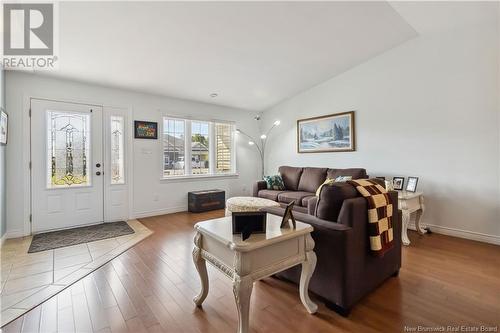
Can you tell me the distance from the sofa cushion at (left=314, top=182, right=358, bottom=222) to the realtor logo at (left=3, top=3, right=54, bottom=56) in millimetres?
3235

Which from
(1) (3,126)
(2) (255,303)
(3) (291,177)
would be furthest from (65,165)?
(3) (291,177)

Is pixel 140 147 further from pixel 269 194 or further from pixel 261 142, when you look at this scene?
pixel 261 142

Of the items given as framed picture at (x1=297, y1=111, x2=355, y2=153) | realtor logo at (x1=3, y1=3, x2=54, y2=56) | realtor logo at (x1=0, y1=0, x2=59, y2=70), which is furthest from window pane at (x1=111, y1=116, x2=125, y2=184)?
framed picture at (x1=297, y1=111, x2=355, y2=153)

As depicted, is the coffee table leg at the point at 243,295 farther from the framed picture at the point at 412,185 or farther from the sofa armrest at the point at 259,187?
the sofa armrest at the point at 259,187

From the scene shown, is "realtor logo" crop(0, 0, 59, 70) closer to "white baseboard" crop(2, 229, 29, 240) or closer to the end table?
"white baseboard" crop(2, 229, 29, 240)

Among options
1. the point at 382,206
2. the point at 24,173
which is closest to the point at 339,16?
the point at 382,206

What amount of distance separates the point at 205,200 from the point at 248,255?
3.69 m

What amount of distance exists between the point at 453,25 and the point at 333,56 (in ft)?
5.14

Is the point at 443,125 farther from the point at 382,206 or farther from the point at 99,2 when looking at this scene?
the point at 99,2

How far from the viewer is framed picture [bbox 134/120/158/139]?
4449mm

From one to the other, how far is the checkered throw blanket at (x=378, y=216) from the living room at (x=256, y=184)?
0.06ft

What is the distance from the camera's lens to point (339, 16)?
3.02 m

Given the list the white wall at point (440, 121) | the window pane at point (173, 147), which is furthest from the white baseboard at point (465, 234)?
the window pane at point (173, 147)

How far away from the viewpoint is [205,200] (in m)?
4.95
